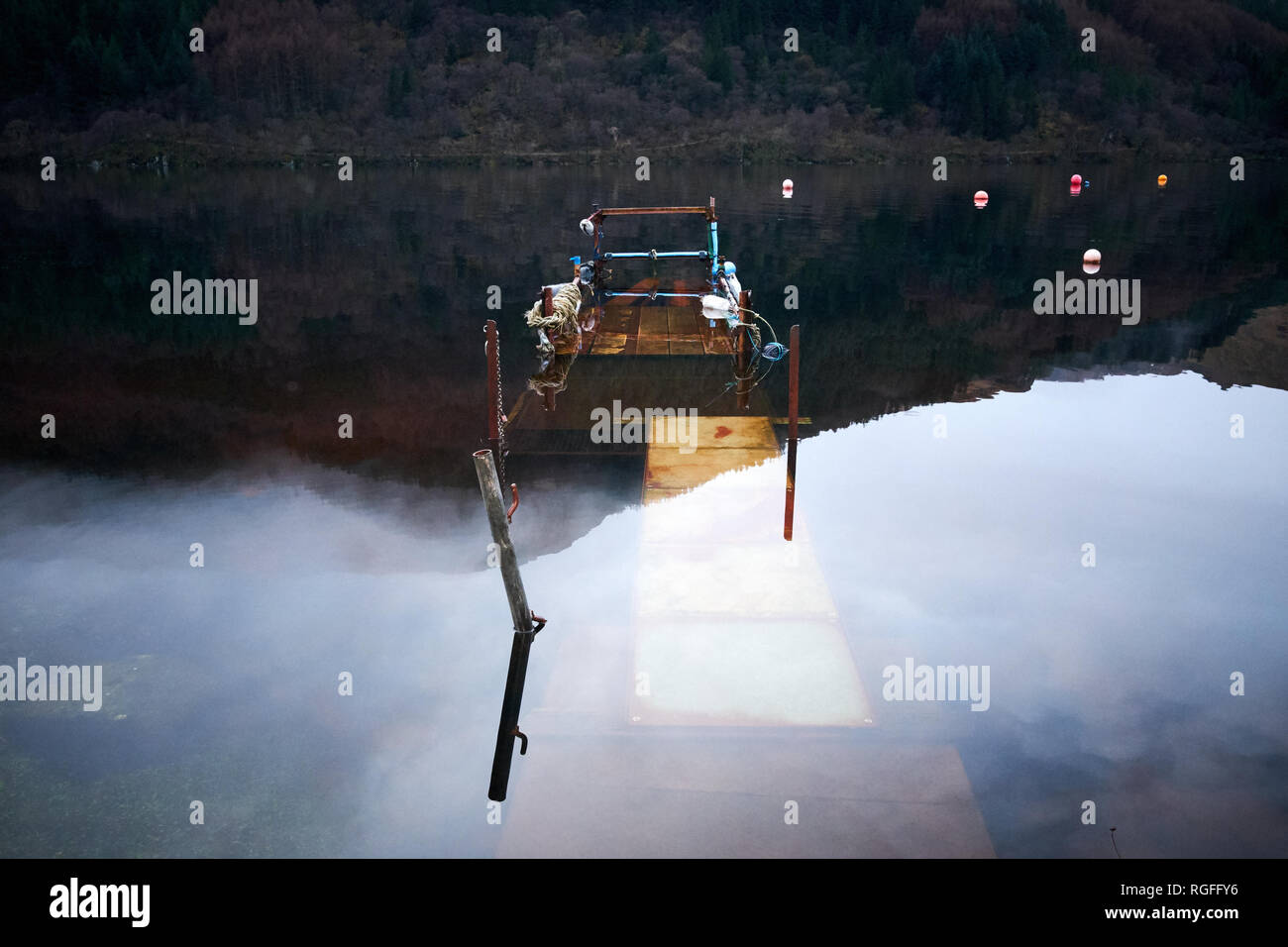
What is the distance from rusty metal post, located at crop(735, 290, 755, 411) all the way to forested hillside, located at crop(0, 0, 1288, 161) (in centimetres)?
9183

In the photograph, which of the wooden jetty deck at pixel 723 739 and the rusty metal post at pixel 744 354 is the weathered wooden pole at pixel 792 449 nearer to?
the wooden jetty deck at pixel 723 739

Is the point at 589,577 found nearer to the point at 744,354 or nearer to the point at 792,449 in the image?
the point at 792,449

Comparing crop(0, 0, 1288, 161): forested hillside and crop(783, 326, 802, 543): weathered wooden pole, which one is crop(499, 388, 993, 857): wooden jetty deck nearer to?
crop(783, 326, 802, 543): weathered wooden pole

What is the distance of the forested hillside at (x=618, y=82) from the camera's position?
110m

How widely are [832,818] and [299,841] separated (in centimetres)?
373

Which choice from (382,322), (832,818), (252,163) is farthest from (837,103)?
(832,818)

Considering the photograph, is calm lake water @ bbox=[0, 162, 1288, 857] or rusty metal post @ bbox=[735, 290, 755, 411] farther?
rusty metal post @ bbox=[735, 290, 755, 411]

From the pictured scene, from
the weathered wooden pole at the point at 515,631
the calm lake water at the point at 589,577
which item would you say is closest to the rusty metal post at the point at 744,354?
the calm lake water at the point at 589,577

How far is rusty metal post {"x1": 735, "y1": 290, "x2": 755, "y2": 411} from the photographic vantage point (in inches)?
683

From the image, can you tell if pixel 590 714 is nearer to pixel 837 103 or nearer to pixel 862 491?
pixel 862 491

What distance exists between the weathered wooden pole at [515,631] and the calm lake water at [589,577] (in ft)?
0.45

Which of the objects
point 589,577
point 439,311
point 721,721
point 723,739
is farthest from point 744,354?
point 723,739

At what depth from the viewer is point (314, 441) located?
16.7 m

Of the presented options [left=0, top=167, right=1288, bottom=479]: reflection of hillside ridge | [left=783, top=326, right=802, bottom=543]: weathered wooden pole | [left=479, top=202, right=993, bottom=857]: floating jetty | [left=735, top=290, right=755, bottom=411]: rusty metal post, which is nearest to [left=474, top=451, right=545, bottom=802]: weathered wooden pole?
[left=479, top=202, right=993, bottom=857]: floating jetty
